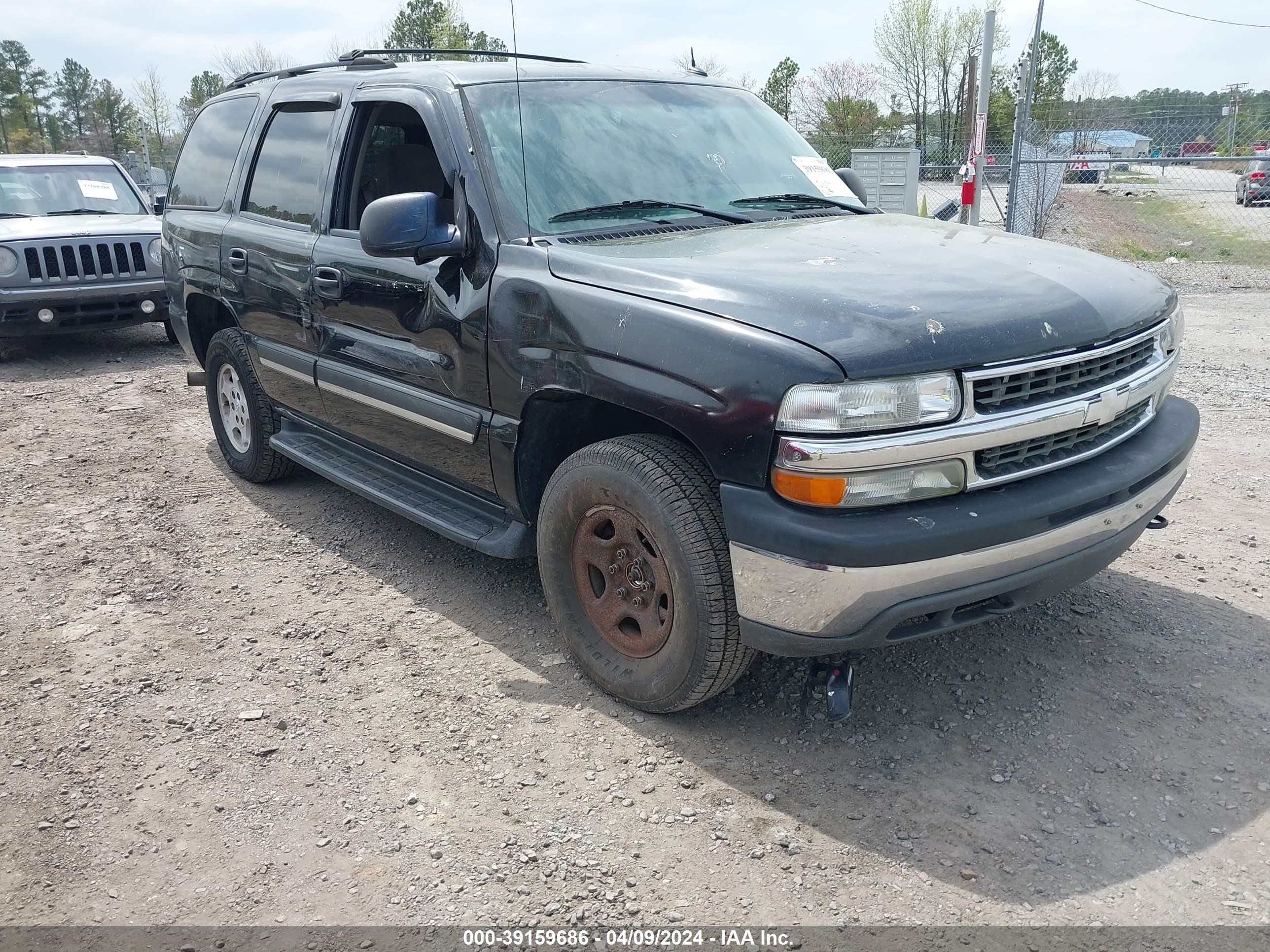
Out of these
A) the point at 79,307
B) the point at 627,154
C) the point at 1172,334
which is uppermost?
the point at 627,154

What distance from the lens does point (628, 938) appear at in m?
2.34

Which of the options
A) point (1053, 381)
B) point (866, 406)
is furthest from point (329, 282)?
point (1053, 381)

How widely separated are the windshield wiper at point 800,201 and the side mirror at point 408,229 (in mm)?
1074

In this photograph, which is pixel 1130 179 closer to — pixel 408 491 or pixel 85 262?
pixel 85 262

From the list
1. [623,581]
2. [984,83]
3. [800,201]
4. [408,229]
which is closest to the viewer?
[623,581]

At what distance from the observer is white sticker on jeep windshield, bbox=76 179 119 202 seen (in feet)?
32.5

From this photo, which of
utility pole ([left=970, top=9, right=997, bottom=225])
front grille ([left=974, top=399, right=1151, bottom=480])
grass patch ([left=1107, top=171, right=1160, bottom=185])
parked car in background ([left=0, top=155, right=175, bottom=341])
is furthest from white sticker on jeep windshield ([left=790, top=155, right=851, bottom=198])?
grass patch ([left=1107, top=171, right=1160, bottom=185])

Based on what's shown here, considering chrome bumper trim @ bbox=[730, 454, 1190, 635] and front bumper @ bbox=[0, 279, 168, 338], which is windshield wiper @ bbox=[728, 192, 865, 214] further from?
front bumper @ bbox=[0, 279, 168, 338]

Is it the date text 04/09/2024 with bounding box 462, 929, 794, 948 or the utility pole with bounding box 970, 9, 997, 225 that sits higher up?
the utility pole with bounding box 970, 9, 997, 225

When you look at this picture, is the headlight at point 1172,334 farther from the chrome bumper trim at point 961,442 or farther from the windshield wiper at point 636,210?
the windshield wiper at point 636,210

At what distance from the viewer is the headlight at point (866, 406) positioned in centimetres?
248

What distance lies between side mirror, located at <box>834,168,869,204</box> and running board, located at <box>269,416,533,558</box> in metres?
2.14

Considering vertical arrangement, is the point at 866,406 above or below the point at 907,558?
above

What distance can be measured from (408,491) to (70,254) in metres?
6.50
